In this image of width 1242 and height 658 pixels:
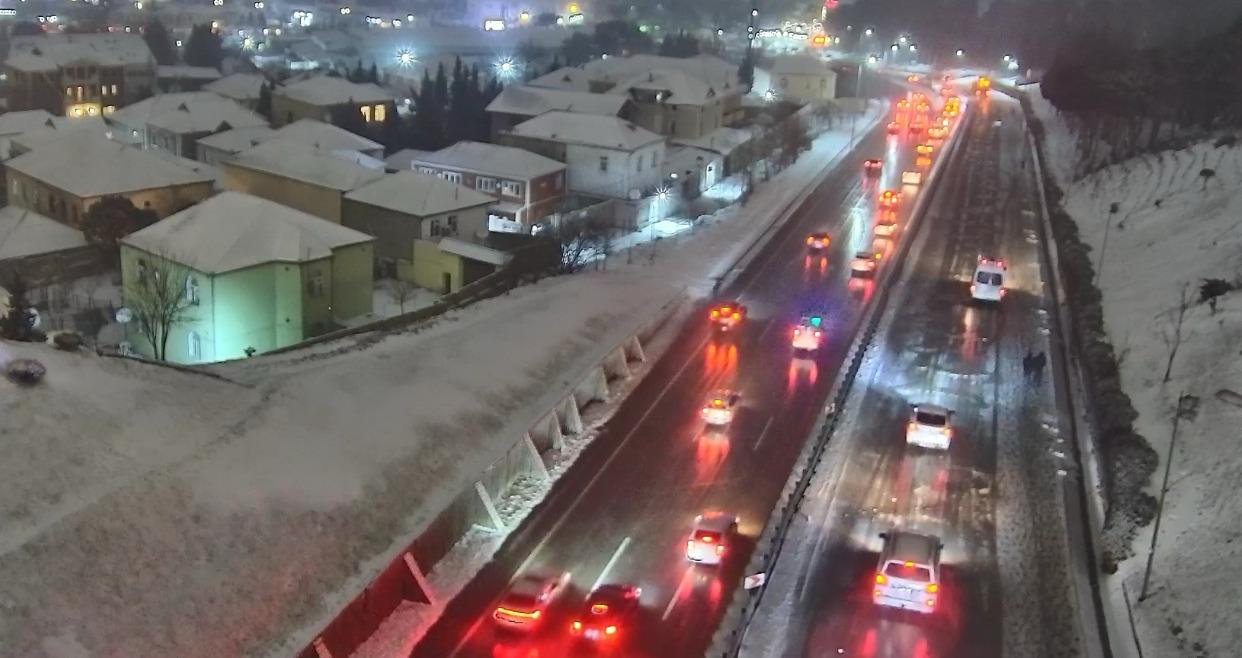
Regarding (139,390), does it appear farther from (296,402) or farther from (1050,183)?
(1050,183)

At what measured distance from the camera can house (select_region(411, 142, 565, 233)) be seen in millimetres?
51094

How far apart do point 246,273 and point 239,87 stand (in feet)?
154

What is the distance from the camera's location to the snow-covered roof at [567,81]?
251 ft

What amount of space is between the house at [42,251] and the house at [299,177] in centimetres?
826

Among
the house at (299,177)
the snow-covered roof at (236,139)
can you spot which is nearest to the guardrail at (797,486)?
the house at (299,177)

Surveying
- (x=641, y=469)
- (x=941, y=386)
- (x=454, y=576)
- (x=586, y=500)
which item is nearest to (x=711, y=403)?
(x=641, y=469)

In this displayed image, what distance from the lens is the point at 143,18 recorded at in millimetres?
121500

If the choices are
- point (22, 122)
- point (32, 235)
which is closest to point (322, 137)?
point (22, 122)

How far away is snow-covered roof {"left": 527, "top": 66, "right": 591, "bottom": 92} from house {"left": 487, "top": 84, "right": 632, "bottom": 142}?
331 inches

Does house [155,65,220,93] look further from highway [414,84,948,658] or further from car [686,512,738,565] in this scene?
car [686,512,738,565]

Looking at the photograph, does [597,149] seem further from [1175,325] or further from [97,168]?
[1175,325]

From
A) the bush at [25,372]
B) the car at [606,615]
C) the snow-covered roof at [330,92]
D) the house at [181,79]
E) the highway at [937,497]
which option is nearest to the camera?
the car at [606,615]

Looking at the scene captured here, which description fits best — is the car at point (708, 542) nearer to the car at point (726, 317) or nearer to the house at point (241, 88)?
the car at point (726, 317)

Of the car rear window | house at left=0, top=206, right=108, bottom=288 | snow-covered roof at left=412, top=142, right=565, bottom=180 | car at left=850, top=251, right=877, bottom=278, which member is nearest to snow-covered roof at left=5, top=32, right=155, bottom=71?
snow-covered roof at left=412, top=142, right=565, bottom=180
